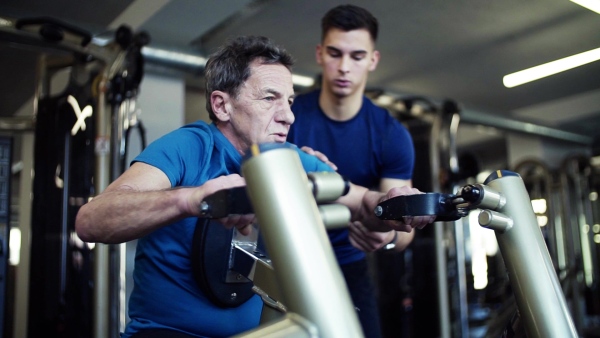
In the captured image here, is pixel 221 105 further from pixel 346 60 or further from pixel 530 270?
pixel 346 60

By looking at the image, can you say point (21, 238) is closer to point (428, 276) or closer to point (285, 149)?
point (428, 276)

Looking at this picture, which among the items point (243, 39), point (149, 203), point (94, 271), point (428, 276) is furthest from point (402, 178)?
point (428, 276)

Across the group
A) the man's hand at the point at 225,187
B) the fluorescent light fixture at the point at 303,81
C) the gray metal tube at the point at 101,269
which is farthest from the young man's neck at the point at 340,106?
the fluorescent light fixture at the point at 303,81

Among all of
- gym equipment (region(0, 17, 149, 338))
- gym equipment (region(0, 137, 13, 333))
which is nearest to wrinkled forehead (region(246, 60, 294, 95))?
gym equipment (region(0, 17, 149, 338))

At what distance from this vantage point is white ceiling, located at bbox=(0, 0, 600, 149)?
3.66 meters

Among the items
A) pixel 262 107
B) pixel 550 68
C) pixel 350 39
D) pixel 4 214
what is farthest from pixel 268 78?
pixel 550 68

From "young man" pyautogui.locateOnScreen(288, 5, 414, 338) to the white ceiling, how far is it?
143cm

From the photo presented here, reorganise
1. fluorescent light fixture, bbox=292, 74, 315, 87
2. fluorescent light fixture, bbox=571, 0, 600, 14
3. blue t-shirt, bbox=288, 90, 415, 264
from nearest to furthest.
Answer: blue t-shirt, bbox=288, 90, 415, 264, fluorescent light fixture, bbox=571, 0, 600, 14, fluorescent light fixture, bbox=292, 74, 315, 87

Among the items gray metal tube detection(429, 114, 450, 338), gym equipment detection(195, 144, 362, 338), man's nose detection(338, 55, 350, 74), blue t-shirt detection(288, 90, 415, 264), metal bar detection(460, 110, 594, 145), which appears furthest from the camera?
metal bar detection(460, 110, 594, 145)

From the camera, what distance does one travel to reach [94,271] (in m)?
3.04

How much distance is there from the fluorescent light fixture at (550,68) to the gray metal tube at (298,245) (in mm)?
2634

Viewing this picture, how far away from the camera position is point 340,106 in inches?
90.0

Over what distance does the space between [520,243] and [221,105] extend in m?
0.84

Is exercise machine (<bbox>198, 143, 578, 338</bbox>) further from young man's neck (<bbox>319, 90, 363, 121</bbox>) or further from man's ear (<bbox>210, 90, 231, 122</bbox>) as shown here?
young man's neck (<bbox>319, 90, 363, 121</bbox>)
